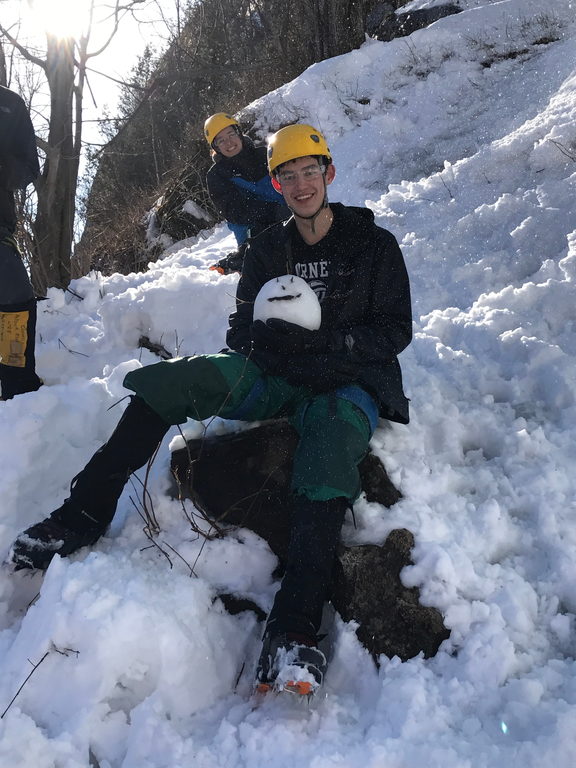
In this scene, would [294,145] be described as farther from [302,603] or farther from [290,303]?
[302,603]

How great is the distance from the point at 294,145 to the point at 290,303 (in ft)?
2.68

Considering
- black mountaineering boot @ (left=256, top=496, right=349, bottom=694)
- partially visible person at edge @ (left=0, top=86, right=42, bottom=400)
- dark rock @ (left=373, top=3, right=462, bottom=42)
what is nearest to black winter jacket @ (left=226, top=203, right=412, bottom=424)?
black mountaineering boot @ (left=256, top=496, right=349, bottom=694)

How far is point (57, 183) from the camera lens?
6.66 metres

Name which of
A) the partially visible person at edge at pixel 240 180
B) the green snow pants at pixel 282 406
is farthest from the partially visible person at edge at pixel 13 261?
the partially visible person at edge at pixel 240 180

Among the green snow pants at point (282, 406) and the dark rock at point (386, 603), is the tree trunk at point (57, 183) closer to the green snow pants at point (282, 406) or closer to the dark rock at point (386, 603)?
the green snow pants at point (282, 406)

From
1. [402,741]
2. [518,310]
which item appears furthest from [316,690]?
[518,310]

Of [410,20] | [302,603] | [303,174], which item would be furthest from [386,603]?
[410,20]

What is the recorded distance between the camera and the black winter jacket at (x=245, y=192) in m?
5.61

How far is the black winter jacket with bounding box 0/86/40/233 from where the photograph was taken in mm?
3721

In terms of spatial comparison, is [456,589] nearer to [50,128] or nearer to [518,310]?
[518,310]

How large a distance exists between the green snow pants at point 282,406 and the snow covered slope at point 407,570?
11.3 inches

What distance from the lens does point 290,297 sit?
264 centimetres

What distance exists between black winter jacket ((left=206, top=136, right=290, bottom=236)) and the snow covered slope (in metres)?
1.15

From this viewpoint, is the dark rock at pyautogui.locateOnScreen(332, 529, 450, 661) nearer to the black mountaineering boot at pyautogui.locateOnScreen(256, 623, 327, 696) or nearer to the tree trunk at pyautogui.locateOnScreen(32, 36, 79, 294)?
the black mountaineering boot at pyautogui.locateOnScreen(256, 623, 327, 696)
